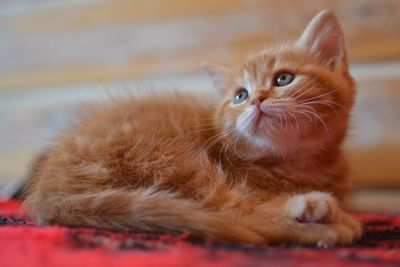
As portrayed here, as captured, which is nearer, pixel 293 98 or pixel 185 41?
pixel 293 98

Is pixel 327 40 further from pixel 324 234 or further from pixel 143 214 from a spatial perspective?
pixel 143 214

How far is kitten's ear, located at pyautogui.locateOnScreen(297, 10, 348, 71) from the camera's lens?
1306 mm

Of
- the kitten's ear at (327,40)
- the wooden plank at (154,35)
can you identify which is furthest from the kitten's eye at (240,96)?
the wooden plank at (154,35)

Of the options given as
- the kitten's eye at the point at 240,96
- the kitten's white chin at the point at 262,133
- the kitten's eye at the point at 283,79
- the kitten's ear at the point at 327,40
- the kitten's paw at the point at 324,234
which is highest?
the kitten's ear at the point at 327,40

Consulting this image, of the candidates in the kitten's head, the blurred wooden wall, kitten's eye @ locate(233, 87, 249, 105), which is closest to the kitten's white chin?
the kitten's head

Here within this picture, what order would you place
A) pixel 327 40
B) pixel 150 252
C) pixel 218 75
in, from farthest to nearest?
pixel 218 75
pixel 327 40
pixel 150 252

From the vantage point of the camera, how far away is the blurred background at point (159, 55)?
1841mm

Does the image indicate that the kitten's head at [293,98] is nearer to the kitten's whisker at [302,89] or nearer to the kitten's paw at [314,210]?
the kitten's whisker at [302,89]

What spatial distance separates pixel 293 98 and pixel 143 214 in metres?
0.48

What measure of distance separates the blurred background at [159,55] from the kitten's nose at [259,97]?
0.49 metres

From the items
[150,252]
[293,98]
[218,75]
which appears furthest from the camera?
[218,75]

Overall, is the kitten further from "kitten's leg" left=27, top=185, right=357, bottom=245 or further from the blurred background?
the blurred background

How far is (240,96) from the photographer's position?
1.34 metres

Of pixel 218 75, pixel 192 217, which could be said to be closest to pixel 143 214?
pixel 192 217
